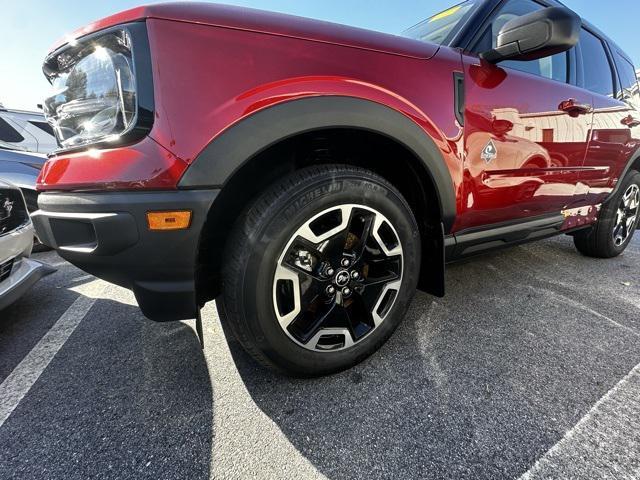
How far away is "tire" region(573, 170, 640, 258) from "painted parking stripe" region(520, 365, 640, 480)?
2056 millimetres

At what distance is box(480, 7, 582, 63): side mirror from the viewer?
136 centimetres

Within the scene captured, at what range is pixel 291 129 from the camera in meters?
1.12

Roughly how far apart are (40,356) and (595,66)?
402cm

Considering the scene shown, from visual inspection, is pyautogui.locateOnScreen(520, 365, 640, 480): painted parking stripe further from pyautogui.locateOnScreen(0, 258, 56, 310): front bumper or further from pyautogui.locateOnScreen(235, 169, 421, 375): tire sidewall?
pyautogui.locateOnScreen(0, 258, 56, 310): front bumper

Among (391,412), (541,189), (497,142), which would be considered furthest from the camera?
(541,189)

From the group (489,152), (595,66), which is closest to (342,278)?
(489,152)

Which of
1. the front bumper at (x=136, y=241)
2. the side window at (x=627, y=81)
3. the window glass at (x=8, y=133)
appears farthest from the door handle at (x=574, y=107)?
the window glass at (x=8, y=133)

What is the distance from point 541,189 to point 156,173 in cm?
200

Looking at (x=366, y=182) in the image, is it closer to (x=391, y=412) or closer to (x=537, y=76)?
(x=391, y=412)

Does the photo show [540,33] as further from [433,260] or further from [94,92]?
[94,92]

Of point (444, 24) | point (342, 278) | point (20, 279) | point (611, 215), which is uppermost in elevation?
point (444, 24)

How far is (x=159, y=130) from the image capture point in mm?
996

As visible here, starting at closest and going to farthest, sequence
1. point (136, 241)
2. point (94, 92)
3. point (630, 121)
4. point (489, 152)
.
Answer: point (136, 241) → point (94, 92) → point (489, 152) → point (630, 121)

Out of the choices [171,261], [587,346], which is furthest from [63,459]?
[587,346]
